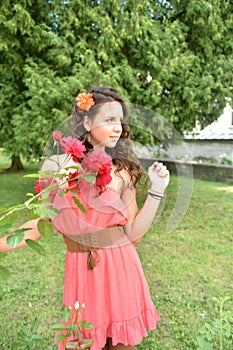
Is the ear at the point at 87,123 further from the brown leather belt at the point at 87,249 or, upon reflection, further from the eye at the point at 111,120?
the brown leather belt at the point at 87,249

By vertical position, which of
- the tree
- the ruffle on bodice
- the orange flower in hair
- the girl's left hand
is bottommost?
the ruffle on bodice

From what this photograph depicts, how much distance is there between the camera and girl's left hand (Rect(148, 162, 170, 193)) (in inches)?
46.5

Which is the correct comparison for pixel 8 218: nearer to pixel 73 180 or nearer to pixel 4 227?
pixel 4 227

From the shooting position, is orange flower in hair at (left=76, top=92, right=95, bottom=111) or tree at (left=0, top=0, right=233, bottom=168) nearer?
orange flower in hair at (left=76, top=92, right=95, bottom=111)

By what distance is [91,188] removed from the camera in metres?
1.13

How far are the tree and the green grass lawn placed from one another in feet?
5.75

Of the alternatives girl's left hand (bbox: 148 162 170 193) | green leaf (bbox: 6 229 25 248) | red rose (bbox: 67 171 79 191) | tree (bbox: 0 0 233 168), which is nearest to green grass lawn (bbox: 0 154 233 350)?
girl's left hand (bbox: 148 162 170 193)

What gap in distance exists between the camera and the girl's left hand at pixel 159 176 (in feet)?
3.88

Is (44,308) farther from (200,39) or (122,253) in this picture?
(200,39)

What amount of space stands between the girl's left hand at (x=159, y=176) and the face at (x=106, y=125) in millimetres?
158

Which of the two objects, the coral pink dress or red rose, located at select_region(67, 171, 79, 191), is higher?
red rose, located at select_region(67, 171, 79, 191)

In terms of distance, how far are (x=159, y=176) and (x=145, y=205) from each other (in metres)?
0.12

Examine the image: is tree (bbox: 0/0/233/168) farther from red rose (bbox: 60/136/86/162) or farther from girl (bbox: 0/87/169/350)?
red rose (bbox: 60/136/86/162)

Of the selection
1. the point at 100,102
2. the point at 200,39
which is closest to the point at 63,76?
the point at 200,39
